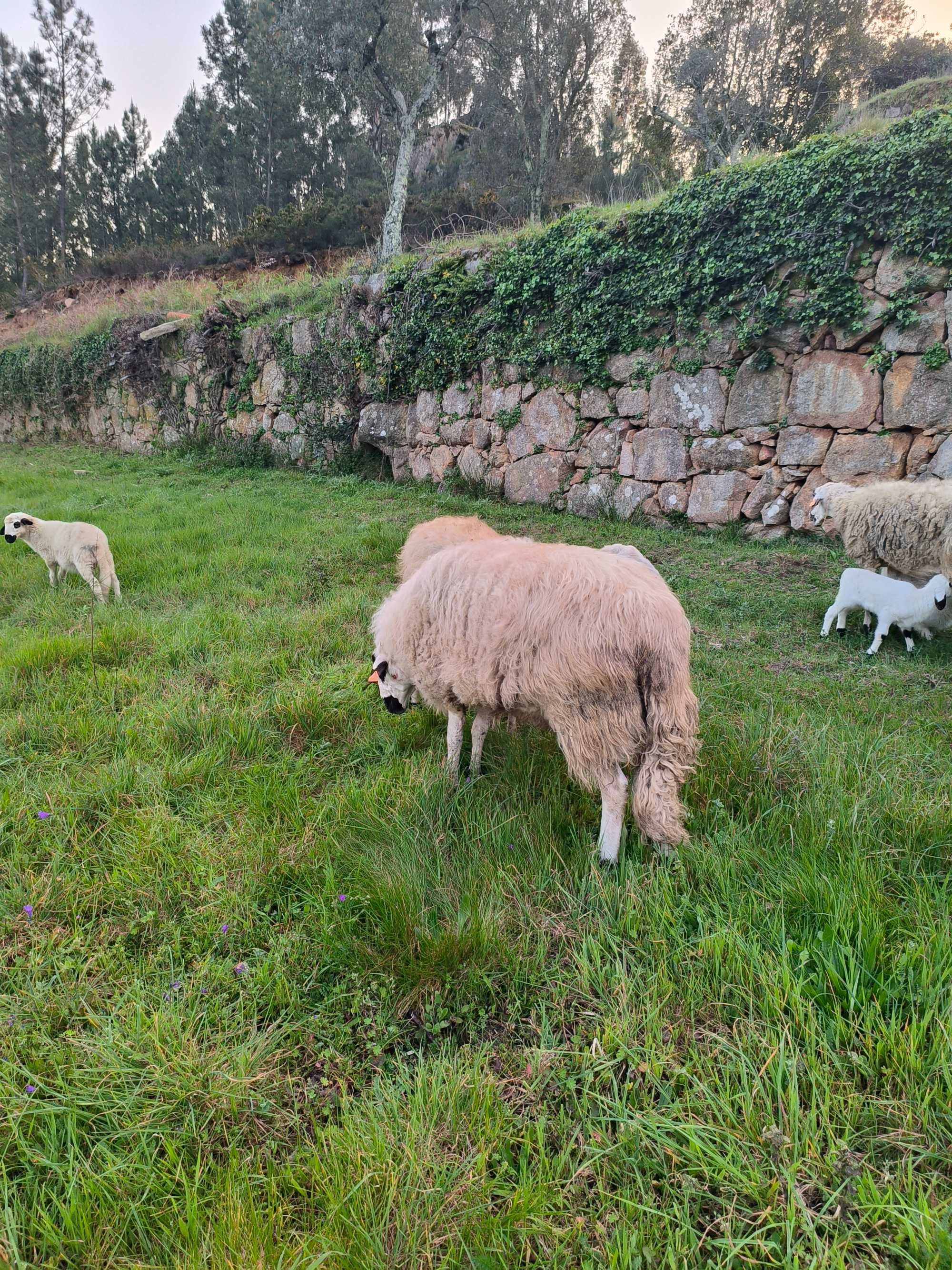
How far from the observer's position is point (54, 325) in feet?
64.0

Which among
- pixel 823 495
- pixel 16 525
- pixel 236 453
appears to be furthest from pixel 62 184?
pixel 823 495

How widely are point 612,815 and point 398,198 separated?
17.1m

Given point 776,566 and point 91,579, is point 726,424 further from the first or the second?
point 91,579

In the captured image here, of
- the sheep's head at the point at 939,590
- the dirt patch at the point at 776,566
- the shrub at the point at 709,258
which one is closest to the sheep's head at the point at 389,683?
the sheep's head at the point at 939,590

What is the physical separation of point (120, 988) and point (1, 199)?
42.8 meters

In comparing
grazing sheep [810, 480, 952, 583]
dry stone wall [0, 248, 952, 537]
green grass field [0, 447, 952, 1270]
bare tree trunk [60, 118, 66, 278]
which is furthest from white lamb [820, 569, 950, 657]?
bare tree trunk [60, 118, 66, 278]

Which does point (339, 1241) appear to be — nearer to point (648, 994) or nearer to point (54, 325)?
point (648, 994)

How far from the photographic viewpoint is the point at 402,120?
624 inches

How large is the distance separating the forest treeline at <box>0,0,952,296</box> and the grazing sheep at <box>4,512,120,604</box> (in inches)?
392

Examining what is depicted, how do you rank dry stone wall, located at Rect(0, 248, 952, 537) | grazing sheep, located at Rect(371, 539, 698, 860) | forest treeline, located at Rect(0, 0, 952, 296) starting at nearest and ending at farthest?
grazing sheep, located at Rect(371, 539, 698, 860)
dry stone wall, located at Rect(0, 248, 952, 537)
forest treeline, located at Rect(0, 0, 952, 296)

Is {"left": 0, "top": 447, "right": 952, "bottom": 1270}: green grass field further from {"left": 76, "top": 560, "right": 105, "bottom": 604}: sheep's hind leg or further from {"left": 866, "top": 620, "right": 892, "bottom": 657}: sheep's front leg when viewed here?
{"left": 76, "top": 560, "right": 105, "bottom": 604}: sheep's hind leg

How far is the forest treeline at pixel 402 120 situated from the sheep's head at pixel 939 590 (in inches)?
334

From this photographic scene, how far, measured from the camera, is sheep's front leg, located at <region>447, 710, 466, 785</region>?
309cm

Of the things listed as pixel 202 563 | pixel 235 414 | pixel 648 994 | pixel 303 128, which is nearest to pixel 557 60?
pixel 303 128
